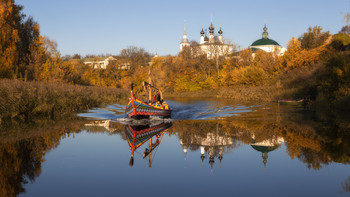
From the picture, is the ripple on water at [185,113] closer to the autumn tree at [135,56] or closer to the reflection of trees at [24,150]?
the reflection of trees at [24,150]

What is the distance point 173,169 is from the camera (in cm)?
985

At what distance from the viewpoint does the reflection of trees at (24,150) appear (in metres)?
8.37

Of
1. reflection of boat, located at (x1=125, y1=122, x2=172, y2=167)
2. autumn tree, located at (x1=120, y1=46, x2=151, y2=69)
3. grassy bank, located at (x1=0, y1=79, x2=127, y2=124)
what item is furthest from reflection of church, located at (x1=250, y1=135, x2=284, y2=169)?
autumn tree, located at (x1=120, y1=46, x2=151, y2=69)

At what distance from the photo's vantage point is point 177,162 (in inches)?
424

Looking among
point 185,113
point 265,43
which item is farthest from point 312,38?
point 265,43

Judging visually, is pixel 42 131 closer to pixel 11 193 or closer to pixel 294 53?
pixel 11 193

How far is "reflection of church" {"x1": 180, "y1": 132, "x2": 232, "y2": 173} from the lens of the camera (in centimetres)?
1152

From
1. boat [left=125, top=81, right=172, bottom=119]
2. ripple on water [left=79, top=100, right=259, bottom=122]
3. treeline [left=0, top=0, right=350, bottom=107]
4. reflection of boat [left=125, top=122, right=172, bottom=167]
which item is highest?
treeline [left=0, top=0, right=350, bottom=107]

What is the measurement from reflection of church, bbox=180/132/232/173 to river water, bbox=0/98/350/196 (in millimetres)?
34

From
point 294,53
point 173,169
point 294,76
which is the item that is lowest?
point 173,169

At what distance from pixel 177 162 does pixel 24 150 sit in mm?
5491

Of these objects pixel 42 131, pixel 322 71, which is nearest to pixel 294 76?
pixel 322 71

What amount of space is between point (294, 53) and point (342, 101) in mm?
27528

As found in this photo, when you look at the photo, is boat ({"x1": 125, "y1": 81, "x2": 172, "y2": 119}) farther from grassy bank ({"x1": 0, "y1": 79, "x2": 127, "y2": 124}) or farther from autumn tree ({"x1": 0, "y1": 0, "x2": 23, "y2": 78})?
autumn tree ({"x1": 0, "y1": 0, "x2": 23, "y2": 78})
